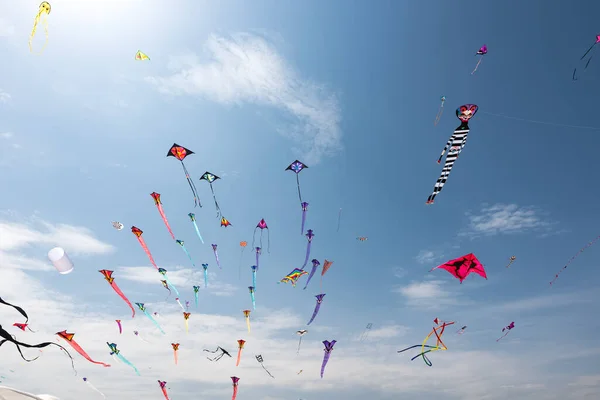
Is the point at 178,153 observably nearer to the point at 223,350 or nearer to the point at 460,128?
the point at 460,128

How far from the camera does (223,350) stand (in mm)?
58500

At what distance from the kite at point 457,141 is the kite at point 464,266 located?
230 inches

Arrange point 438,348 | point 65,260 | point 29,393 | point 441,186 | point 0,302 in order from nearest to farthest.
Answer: point 0,302 < point 29,393 < point 65,260 < point 441,186 < point 438,348

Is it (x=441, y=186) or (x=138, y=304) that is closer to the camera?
(x=441, y=186)

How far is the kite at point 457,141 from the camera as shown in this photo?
77.9ft

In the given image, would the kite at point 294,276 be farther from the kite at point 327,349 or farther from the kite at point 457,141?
the kite at point 457,141

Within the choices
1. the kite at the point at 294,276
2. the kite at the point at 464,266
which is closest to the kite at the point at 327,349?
the kite at the point at 294,276

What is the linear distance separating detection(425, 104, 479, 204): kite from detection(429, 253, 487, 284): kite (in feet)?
19.2

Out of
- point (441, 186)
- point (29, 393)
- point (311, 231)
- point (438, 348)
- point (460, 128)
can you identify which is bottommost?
point (29, 393)

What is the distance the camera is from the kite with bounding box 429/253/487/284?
84.9ft

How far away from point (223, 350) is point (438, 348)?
114 feet

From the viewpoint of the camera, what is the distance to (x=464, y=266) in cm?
2617

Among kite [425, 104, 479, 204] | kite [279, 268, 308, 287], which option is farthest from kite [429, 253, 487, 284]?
kite [279, 268, 308, 287]

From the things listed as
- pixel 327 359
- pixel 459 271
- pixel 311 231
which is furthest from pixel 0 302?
pixel 327 359
